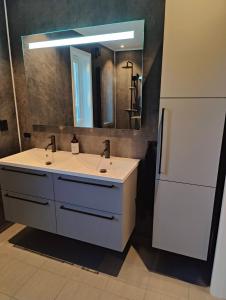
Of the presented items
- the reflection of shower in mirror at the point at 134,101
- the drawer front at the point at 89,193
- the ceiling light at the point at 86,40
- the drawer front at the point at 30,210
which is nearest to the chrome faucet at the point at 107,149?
the reflection of shower in mirror at the point at 134,101

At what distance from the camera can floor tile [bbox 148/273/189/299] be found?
→ 1.62m

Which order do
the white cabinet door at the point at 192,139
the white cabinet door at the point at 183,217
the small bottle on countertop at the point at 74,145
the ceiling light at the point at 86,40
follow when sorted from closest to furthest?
the white cabinet door at the point at 192,139
the white cabinet door at the point at 183,217
the ceiling light at the point at 86,40
the small bottle on countertop at the point at 74,145

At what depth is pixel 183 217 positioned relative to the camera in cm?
165

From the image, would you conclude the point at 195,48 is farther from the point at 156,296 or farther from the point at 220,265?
the point at 156,296

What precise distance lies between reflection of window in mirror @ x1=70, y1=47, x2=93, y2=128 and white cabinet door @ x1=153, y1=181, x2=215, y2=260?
101 centimetres

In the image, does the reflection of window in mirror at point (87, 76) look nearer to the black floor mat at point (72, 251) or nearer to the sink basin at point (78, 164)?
the sink basin at point (78, 164)

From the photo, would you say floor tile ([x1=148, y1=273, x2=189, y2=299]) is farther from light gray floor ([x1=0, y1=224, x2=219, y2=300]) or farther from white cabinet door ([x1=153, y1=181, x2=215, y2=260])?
white cabinet door ([x1=153, y1=181, x2=215, y2=260])

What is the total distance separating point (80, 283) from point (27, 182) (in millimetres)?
976

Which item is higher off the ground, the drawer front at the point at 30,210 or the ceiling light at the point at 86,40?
the ceiling light at the point at 86,40

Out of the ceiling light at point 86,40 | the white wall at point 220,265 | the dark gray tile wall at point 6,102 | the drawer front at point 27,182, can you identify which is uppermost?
the ceiling light at point 86,40

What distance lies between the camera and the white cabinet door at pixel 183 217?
157cm

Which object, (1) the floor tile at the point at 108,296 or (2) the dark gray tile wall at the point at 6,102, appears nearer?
(1) the floor tile at the point at 108,296

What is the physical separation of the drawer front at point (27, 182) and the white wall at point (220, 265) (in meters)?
1.38

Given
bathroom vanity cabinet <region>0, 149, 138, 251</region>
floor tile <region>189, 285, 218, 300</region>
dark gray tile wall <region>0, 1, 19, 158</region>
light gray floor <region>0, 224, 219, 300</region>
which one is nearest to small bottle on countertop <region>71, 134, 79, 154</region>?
bathroom vanity cabinet <region>0, 149, 138, 251</region>
